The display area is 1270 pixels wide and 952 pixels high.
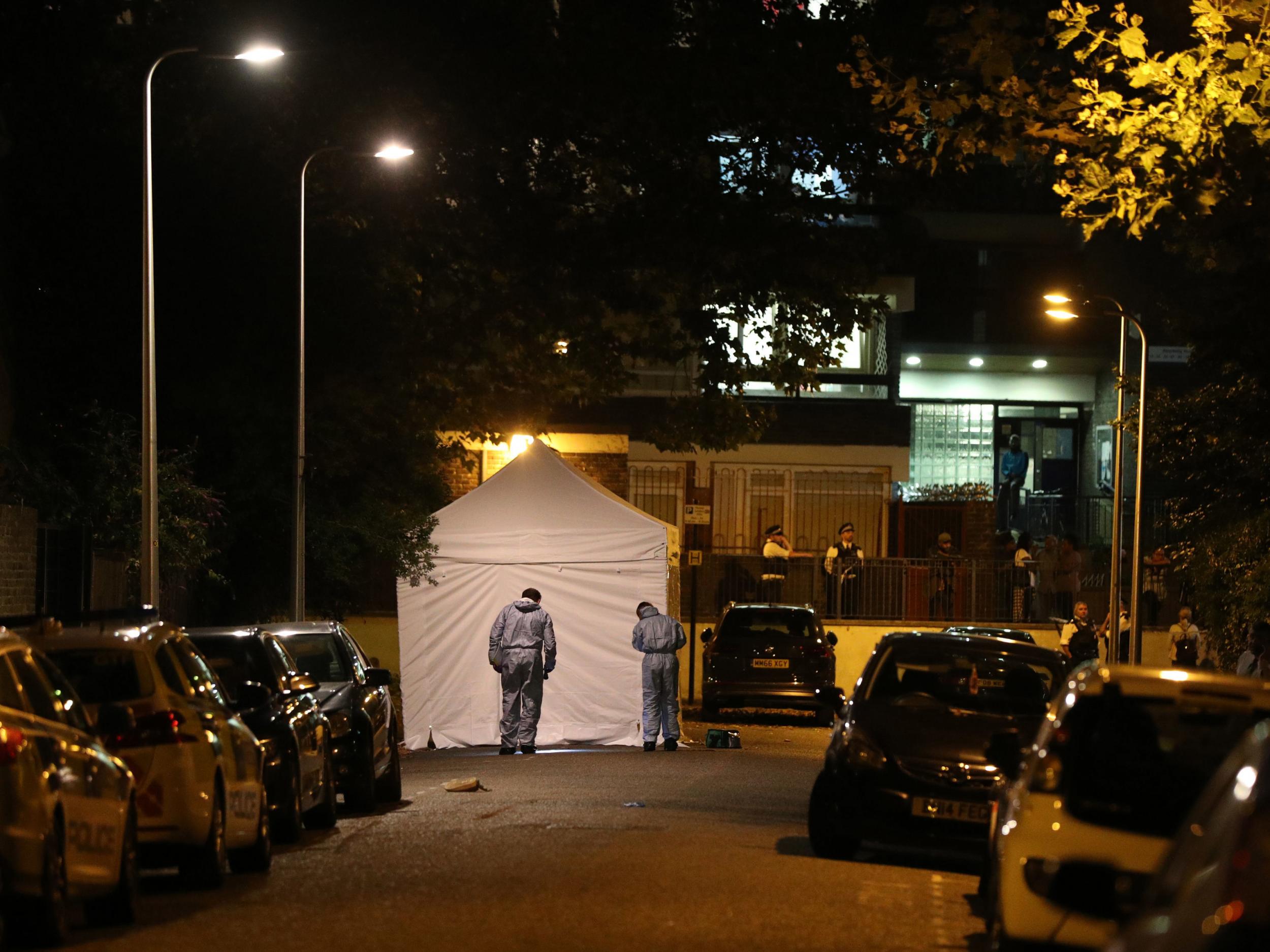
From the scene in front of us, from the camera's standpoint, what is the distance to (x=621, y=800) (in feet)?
54.0

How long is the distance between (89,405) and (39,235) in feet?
7.83

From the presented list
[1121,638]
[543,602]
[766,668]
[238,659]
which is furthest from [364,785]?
[1121,638]

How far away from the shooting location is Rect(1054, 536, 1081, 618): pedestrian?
119ft

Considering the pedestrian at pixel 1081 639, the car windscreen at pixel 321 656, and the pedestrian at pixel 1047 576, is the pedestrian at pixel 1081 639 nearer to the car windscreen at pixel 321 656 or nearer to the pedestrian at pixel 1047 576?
the pedestrian at pixel 1047 576

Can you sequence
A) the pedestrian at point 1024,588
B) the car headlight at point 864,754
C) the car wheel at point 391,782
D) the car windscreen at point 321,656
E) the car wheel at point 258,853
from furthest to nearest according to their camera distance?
the pedestrian at point 1024,588 < the car windscreen at point 321,656 < the car wheel at point 391,782 < the car headlight at point 864,754 < the car wheel at point 258,853

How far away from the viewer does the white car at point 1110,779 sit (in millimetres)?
7730

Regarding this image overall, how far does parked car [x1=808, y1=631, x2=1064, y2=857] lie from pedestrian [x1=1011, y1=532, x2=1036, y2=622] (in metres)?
23.3

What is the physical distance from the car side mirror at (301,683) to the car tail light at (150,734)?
340cm

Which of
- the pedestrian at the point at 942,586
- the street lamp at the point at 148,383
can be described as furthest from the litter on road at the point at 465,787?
the pedestrian at the point at 942,586

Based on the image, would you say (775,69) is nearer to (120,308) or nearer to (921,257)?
(120,308)

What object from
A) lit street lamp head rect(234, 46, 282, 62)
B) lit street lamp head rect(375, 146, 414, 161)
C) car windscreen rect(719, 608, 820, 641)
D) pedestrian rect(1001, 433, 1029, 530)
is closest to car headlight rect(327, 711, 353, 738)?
lit street lamp head rect(234, 46, 282, 62)

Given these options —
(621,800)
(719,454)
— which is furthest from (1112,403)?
(621,800)

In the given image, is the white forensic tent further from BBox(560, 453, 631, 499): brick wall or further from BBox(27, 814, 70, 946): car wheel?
BBox(27, 814, 70, 946): car wheel

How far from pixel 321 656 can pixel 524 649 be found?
569 cm
